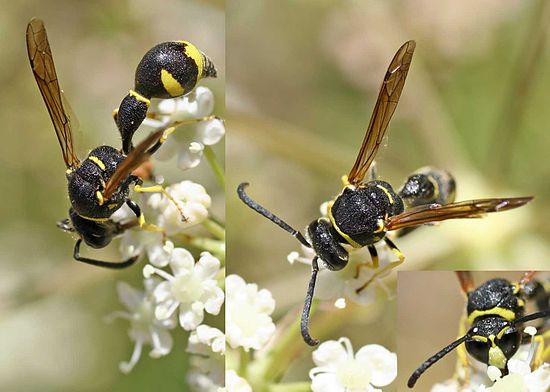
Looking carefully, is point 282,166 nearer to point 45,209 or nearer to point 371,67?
point 371,67

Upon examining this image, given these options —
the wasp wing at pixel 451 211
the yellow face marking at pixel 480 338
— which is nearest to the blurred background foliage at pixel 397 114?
the wasp wing at pixel 451 211

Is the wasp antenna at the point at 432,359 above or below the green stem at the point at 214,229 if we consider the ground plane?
below

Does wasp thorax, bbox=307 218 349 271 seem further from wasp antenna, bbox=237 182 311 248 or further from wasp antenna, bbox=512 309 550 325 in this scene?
wasp antenna, bbox=512 309 550 325

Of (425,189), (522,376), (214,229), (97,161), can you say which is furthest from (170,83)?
(522,376)

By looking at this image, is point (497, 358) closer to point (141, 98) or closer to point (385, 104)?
point (385, 104)

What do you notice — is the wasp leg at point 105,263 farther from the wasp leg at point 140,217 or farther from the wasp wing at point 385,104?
the wasp wing at point 385,104

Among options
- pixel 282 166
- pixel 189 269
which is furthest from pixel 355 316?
pixel 282 166

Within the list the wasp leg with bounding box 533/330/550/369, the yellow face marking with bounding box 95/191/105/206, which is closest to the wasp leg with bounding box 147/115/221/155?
the yellow face marking with bounding box 95/191/105/206
